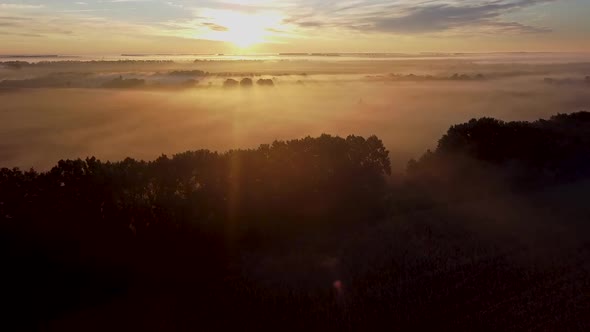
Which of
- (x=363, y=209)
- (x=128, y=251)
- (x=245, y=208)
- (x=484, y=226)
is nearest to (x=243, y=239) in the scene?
(x=245, y=208)

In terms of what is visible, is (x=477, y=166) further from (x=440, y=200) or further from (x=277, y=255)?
(x=277, y=255)

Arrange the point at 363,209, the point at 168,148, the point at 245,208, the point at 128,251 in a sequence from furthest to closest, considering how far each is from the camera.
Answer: the point at 168,148
the point at 363,209
the point at 245,208
the point at 128,251

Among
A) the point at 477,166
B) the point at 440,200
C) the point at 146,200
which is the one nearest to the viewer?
the point at 146,200

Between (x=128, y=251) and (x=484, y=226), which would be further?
(x=484, y=226)

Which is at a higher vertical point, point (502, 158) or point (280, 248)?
point (502, 158)

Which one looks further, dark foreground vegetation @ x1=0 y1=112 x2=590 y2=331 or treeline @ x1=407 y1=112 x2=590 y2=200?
treeline @ x1=407 y1=112 x2=590 y2=200

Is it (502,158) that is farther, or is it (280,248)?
(502,158)

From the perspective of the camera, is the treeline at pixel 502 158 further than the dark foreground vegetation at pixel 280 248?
Yes

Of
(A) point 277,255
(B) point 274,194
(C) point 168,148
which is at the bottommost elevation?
(C) point 168,148
